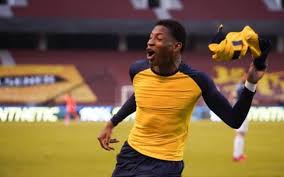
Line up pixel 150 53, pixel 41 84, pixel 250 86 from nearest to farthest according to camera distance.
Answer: pixel 250 86 → pixel 150 53 → pixel 41 84

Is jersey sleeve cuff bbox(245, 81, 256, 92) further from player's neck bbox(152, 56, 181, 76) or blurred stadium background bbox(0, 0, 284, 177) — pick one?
blurred stadium background bbox(0, 0, 284, 177)

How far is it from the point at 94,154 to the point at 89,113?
1801 centimetres

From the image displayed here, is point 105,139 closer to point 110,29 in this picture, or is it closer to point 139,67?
point 139,67

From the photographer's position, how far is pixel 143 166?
15.5 ft

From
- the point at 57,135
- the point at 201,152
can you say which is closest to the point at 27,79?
the point at 57,135

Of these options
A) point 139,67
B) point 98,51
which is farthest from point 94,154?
point 98,51

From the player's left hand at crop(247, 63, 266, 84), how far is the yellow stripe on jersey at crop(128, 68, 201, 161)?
1.85ft

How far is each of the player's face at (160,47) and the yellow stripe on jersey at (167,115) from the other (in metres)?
0.19

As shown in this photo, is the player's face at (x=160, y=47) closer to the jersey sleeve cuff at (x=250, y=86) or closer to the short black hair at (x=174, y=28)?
the short black hair at (x=174, y=28)

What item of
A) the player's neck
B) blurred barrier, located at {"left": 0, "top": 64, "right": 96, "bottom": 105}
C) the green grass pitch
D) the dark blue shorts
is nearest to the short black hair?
the player's neck

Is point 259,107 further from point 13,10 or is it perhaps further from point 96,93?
point 13,10

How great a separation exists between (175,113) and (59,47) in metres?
38.0

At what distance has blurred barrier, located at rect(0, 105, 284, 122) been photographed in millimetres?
32938

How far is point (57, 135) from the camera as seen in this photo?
73.1ft
